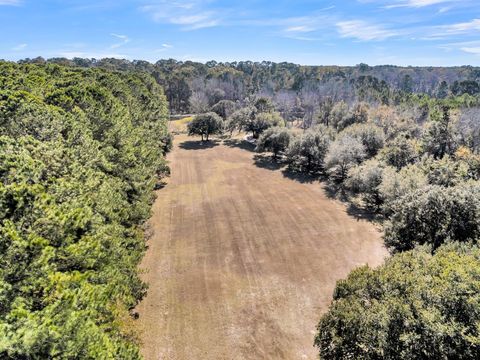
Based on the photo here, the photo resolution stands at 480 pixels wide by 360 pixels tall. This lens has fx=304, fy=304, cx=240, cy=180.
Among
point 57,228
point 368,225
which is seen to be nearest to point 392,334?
point 57,228

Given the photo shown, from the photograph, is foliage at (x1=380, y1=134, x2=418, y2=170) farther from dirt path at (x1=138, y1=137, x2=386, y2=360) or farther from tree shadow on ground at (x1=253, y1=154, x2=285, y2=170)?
tree shadow on ground at (x1=253, y1=154, x2=285, y2=170)

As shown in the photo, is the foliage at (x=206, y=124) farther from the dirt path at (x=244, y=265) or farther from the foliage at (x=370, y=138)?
the foliage at (x=370, y=138)

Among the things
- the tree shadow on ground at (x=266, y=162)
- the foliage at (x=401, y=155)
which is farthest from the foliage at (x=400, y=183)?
the tree shadow on ground at (x=266, y=162)

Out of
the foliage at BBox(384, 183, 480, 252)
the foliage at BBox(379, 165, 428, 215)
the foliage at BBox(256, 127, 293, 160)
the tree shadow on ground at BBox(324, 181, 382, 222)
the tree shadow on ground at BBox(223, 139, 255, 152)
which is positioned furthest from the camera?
the tree shadow on ground at BBox(223, 139, 255, 152)

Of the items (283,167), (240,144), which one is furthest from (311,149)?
(240,144)

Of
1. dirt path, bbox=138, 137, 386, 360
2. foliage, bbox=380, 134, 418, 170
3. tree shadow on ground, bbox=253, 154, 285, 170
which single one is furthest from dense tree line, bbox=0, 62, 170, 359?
tree shadow on ground, bbox=253, 154, 285, 170

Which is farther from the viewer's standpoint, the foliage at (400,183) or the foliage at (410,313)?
the foliage at (400,183)
